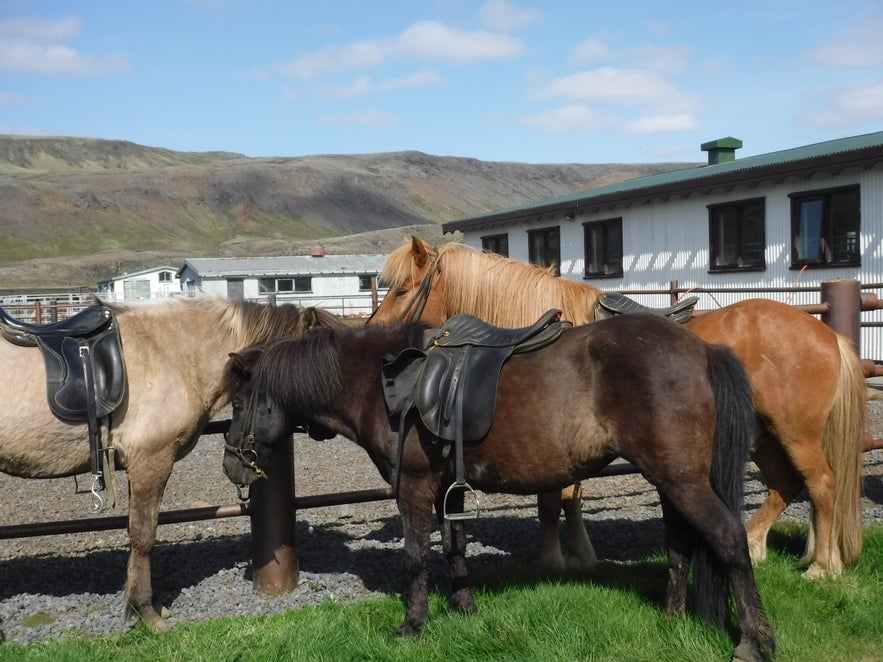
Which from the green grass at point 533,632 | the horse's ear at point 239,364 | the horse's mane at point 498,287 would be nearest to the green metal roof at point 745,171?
the horse's mane at point 498,287

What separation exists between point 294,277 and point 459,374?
32983mm

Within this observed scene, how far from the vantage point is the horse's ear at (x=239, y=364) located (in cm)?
383

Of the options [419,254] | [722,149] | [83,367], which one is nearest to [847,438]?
[419,254]

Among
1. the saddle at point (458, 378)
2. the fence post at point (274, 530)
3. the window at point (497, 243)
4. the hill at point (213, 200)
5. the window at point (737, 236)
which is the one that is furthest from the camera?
the hill at point (213, 200)

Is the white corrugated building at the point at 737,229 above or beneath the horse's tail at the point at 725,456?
above

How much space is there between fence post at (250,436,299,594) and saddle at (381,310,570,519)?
1.01 metres

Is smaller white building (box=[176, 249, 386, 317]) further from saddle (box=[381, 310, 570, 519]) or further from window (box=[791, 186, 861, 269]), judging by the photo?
saddle (box=[381, 310, 570, 519])

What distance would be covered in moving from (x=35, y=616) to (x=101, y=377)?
1.37m

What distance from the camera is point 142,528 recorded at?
3.87m

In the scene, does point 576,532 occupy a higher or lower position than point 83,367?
lower

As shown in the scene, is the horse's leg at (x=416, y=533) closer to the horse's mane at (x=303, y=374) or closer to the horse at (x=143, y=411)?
the horse's mane at (x=303, y=374)

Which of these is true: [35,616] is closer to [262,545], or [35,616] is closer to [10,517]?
[262,545]

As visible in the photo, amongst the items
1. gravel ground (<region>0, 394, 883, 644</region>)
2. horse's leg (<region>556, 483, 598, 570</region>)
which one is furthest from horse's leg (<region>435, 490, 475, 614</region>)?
horse's leg (<region>556, 483, 598, 570</region>)

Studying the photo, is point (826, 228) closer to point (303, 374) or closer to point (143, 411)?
point (303, 374)
